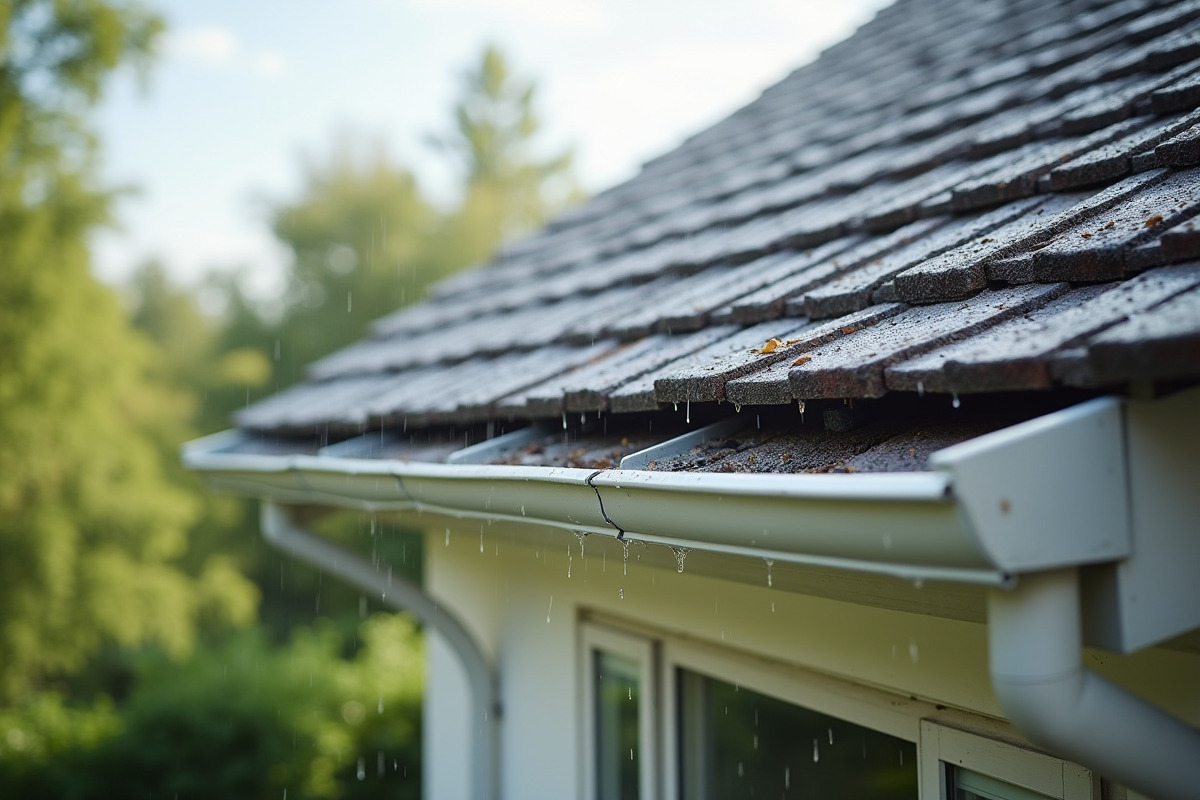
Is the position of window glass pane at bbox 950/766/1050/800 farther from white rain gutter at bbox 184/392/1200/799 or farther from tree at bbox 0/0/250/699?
tree at bbox 0/0/250/699

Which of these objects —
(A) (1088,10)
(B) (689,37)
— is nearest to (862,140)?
(A) (1088,10)

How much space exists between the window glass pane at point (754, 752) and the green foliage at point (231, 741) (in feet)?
22.9

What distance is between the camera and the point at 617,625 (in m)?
2.88

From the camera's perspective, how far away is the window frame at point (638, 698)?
2691 millimetres

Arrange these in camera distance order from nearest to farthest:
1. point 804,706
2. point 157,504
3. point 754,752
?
point 804,706, point 754,752, point 157,504

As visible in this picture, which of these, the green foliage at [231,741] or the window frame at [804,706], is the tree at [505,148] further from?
the window frame at [804,706]

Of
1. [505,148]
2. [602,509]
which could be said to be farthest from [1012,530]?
[505,148]

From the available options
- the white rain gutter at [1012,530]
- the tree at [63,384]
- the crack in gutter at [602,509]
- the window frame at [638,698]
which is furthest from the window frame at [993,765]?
the tree at [63,384]

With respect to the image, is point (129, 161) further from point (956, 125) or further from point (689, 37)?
point (689, 37)

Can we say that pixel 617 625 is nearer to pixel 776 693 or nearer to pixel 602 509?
pixel 776 693

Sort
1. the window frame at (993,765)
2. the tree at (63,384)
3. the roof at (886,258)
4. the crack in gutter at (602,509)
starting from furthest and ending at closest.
A: the tree at (63,384) < the crack in gutter at (602,509) < the window frame at (993,765) < the roof at (886,258)

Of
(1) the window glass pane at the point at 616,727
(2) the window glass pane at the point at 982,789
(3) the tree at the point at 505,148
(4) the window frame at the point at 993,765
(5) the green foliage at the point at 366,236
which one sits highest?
(3) the tree at the point at 505,148

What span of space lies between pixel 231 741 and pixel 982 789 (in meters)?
8.61

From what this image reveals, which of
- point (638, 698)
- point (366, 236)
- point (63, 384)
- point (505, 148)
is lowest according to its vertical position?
point (638, 698)
